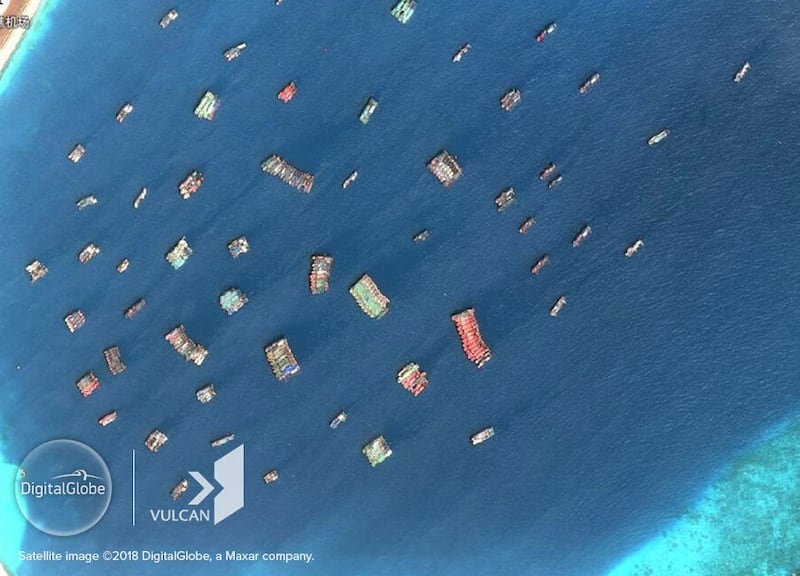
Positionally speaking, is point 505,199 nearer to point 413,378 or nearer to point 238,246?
point 413,378

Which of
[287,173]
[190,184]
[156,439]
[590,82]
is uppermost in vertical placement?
[190,184]

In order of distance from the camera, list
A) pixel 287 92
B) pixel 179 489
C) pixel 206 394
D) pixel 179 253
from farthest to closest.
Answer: pixel 179 489 < pixel 206 394 < pixel 179 253 < pixel 287 92

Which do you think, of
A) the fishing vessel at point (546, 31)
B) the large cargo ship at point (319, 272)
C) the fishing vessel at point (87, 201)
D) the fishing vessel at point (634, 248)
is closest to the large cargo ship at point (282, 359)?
the large cargo ship at point (319, 272)

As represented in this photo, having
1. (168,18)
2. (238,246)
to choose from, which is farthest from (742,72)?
(168,18)

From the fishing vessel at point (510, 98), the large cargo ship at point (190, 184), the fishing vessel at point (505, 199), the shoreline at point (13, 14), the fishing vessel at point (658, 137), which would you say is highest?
the shoreline at point (13, 14)

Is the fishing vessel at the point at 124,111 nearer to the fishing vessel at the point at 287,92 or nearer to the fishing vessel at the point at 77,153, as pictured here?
the fishing vessel at the point at 77,153

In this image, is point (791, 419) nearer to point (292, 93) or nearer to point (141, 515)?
point (292, 93)

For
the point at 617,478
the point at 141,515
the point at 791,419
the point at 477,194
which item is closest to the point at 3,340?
the point at 141,515
